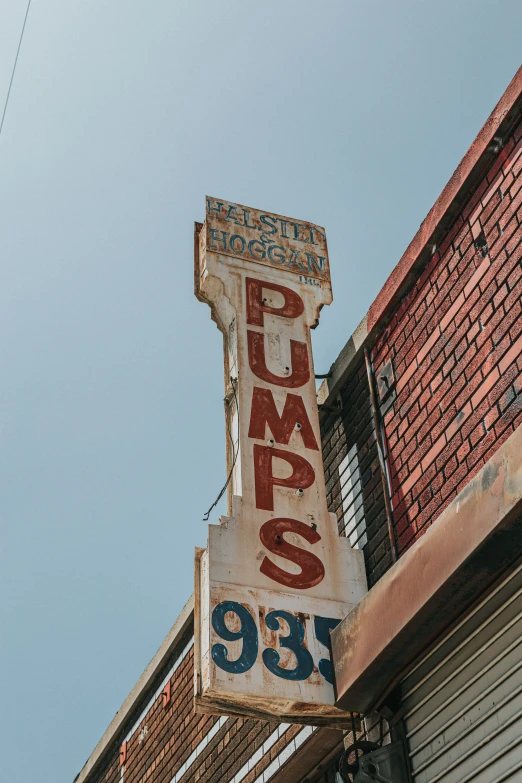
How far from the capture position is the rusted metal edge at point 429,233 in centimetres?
902

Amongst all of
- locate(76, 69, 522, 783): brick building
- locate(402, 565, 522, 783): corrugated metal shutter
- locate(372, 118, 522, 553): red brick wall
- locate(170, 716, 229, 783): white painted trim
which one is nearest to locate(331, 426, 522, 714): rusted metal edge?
locate(76, 69, 522, 783): brick building

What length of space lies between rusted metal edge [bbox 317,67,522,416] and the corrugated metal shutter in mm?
3880

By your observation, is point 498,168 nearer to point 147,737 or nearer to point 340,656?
point 340,656

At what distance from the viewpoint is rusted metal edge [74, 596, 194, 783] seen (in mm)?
13750

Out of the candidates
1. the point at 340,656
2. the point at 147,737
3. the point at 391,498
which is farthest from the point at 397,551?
the point at 147,737

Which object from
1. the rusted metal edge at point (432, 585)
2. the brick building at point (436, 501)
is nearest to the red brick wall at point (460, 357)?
the brick building at point (436, 501)

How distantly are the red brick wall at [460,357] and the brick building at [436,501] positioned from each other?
0.06 ft

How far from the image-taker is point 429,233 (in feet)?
32.5

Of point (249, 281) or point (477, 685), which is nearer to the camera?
point (477, 685)

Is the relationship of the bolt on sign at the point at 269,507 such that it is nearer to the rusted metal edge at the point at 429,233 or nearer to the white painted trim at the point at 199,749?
the rusted metal edge at the point at 429,233

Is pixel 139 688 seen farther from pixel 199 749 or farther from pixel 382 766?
pixel 382 766

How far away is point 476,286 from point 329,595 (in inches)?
115

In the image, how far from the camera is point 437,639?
767 cm

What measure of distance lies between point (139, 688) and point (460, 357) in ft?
27.3
